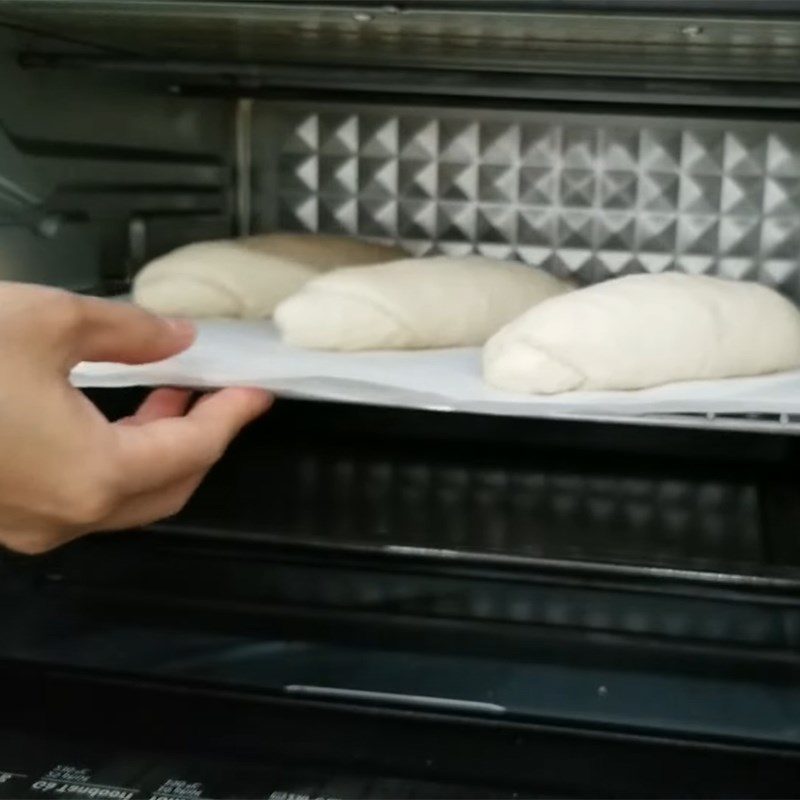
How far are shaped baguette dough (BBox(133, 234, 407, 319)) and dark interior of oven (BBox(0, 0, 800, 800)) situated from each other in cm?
10

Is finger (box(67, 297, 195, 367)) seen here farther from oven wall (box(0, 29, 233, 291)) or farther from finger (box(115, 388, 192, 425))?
oven wall (box(0, 29, 233, 291))

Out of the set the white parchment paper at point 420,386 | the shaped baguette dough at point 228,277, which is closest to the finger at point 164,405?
the white parchment paper at point 420,386

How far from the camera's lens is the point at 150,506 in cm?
73

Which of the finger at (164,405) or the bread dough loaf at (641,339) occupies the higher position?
the bread dough loaf at (641,339)

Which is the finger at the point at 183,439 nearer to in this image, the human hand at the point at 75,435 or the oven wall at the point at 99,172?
the human hand at the point at 75,435

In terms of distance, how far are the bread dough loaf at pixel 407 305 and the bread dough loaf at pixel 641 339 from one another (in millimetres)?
140

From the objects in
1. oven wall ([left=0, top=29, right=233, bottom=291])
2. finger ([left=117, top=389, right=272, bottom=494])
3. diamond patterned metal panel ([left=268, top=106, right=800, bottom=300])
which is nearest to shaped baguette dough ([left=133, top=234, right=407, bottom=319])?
oven wall ([left=0, top=29, right=233, bottom=291])

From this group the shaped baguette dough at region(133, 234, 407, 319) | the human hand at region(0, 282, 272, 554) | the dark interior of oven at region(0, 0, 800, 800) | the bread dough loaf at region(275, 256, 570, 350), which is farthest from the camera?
the shaped baguette dough at region(133, 234, 407, 319)

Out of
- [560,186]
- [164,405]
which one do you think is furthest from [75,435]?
[560,186]

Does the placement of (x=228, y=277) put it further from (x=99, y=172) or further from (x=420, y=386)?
(x=420, y=386)

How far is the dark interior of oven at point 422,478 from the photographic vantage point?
0.76 meters

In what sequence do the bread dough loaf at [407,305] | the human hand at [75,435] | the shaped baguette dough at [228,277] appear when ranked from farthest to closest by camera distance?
1. the shaped baguette dough at [228,277]
2. the bread dough loaf at [407,305]
3. the human hand at [75,435]

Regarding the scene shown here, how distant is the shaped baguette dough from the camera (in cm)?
110

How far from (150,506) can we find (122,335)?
114mm
